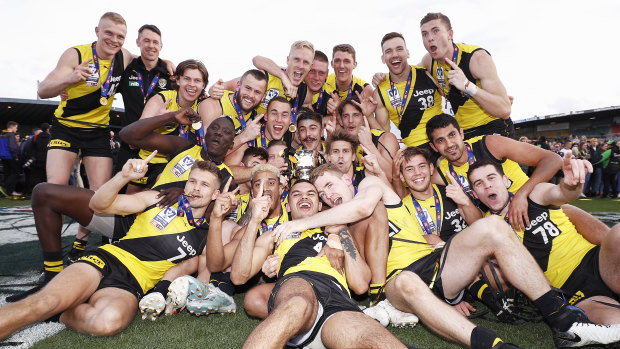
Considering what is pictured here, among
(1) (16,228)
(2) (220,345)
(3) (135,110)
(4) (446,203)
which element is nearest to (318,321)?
(2) (220,345)

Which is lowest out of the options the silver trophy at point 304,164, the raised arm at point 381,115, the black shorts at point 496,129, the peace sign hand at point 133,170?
the silver trophy at point 304,164

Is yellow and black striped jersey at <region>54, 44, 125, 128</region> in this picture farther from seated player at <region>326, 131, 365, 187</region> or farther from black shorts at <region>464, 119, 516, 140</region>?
black shorts at <region>464, 119, 516, 140</region>

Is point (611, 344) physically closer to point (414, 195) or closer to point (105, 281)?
point (414, 195)

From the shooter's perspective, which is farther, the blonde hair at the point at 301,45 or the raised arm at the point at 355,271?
the blonde hair at the point at 301,45

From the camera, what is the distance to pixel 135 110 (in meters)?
5.69

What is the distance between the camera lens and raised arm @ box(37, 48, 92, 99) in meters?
4.54

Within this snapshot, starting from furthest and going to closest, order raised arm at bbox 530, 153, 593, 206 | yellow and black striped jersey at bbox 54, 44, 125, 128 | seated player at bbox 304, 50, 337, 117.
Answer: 1. seated player at bbox 304, 50, 337, 117
2. yellow and black striped jersey at bbox 54, 44, 125, 128
3. raised arm at bbox 530, 153, 593, 206

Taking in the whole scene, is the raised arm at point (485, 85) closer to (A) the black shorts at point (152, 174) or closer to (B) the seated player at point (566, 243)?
(B) the seated player at point (566, 243)

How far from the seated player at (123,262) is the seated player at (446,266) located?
102 centimetres

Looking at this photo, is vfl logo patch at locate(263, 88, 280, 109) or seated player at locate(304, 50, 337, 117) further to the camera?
seated player at locate(304, 50, 337, 117)

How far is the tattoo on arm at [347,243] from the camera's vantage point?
335cm

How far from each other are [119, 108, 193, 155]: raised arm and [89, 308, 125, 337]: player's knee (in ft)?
6.82

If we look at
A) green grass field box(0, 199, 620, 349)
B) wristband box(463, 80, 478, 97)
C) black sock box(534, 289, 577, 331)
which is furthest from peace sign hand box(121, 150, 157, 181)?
wristband box(463, 80, 478, 97)

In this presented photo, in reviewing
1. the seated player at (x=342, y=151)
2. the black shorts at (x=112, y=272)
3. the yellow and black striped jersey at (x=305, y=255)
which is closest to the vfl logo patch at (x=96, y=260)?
the black shorts at (x=112, y=272)
